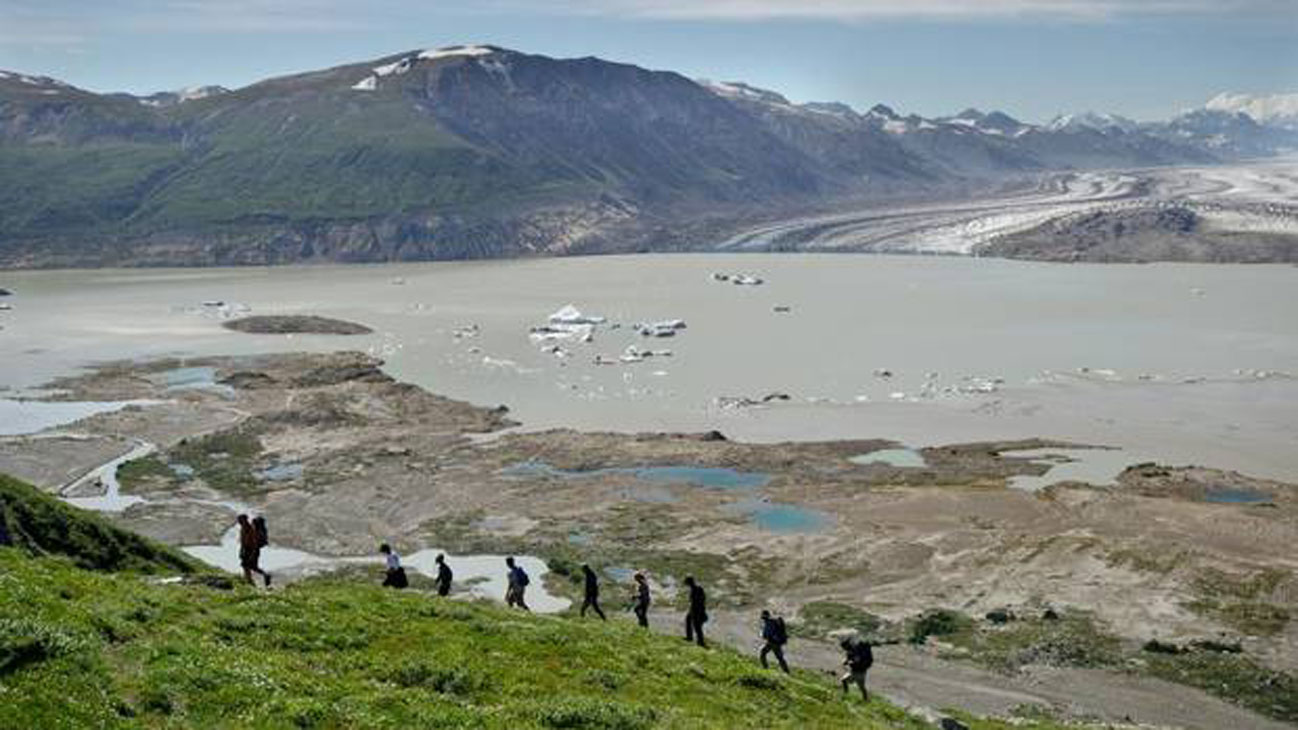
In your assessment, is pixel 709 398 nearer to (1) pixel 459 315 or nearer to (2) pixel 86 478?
(2) pixel 86 478

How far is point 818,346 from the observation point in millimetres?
108625

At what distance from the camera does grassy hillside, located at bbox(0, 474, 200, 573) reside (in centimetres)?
3375

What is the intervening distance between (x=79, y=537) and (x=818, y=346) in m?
80.8

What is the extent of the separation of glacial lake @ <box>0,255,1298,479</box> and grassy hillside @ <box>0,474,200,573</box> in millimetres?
43536

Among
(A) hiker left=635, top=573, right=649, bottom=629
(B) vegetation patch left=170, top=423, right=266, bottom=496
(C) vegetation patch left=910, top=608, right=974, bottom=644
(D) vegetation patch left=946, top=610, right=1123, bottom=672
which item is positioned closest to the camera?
(A) hiker left=635, top=573, right=649, bottom=629

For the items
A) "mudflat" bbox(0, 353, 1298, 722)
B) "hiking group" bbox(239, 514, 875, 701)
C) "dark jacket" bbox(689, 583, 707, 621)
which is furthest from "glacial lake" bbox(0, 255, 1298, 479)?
"dark jacket" bbox(689, 583, 707, 621)

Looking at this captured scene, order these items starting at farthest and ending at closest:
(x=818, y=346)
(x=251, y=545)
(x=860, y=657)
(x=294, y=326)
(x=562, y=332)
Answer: (x=294, y=326) < (x=562, y=332) < (x=818, y=346) < (x=251, y=545) < (x=860, y=657)

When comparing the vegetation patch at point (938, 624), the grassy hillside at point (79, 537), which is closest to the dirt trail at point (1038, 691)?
the vegetation patch at point (938, 624)

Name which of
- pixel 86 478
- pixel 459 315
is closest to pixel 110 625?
pixel 86 478

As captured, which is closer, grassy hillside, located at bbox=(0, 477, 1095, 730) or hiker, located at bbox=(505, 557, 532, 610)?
grassy hillside, located at bbox=(0, 477, 1095, 730)

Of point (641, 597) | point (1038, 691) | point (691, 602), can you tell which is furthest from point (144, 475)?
point (1038, 691)

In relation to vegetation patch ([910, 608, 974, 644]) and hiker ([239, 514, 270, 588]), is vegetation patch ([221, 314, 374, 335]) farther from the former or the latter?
hiker ([239, 514, 270, 588])

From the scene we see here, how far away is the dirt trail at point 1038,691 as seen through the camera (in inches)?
1339

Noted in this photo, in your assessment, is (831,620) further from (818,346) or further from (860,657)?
(818,346)
